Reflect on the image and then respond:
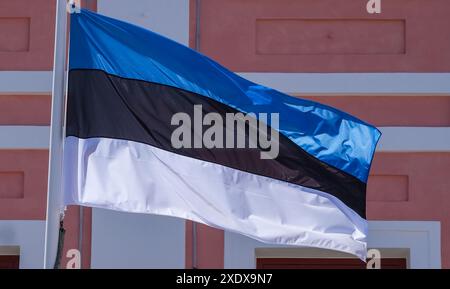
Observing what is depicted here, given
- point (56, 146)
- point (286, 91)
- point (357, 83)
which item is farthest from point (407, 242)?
point (56, 146)

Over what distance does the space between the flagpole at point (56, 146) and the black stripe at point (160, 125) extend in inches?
7.3

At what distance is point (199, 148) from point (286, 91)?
1.35m

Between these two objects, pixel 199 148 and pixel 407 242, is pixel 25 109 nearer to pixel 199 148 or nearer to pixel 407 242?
pixel 199 148

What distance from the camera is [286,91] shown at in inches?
376

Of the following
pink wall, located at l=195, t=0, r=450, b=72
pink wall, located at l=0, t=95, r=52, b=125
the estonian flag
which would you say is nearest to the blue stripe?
the estonian flag

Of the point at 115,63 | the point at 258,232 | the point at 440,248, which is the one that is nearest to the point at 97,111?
the point at 115,63

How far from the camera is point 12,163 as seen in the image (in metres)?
9.51

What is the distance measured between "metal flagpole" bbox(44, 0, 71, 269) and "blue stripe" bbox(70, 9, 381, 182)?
24cm

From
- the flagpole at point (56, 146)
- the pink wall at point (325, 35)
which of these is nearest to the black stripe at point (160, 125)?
the flagpole at point (56, 146)

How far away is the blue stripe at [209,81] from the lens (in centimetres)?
834

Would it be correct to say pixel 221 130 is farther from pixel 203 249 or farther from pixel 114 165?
pixel 203 249

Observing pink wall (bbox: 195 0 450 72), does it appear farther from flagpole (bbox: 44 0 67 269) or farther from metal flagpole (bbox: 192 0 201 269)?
flagpole (bbox: 44 0 67 269)
